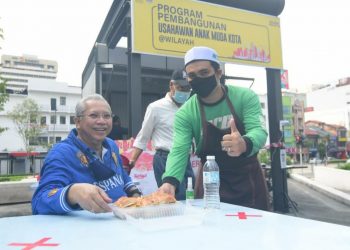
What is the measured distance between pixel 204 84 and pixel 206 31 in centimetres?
347

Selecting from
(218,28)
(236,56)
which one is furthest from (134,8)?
(236,56)

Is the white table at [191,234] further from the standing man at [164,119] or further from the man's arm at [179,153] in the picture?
the standing man at [164,119]

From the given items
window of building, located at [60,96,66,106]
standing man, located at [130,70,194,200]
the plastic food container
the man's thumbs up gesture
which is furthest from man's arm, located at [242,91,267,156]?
window of building, located at [60,96,66,106]

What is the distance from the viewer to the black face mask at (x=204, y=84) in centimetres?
212

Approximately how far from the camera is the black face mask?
212 centimetres

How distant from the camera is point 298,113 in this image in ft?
203

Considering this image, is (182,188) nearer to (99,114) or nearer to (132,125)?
(99,114)

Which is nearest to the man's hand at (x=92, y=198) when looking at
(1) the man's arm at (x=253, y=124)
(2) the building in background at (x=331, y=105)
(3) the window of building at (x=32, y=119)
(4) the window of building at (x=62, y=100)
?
(1) the man's arm at (x=253, y=124)

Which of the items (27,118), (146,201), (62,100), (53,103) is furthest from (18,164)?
(146,201)

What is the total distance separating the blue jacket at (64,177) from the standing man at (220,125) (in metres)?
0.41

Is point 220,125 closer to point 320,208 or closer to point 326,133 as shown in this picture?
point 320,208

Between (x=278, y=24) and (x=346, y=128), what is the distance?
6091 centimetres

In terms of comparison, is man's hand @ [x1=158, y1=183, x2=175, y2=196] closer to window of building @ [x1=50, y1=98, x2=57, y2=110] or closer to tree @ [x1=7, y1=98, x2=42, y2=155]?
tree @ [x1=7, y1=98, x2=42, y2=155]

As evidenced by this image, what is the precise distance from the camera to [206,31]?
17.5 ft
